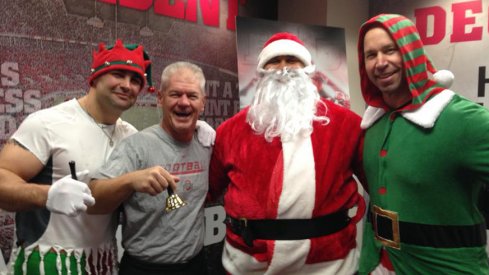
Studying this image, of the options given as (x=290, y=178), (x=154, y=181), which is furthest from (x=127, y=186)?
(x=290, y=178)

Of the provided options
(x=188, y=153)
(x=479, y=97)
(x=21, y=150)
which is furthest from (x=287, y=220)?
(x=479, y=97)

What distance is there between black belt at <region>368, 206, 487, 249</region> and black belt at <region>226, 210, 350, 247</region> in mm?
231

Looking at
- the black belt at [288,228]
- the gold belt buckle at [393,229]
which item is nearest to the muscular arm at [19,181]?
the black belt at [288,228]

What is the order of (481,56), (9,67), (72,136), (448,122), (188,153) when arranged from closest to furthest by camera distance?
(448,122)
(72,136)
(188,153)
(9,67)
(481,56)

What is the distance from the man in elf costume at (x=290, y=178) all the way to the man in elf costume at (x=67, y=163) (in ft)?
1.69

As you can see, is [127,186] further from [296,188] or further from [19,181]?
[296,188]

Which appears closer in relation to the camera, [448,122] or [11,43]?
[448,122]

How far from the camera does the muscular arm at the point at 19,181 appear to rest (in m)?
1.42

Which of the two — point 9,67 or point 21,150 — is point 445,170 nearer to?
point 21,150

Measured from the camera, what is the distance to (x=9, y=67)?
2221 mm

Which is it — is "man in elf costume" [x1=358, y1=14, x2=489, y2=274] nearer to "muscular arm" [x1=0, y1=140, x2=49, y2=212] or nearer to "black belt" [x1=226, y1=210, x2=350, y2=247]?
"black belt" [x1=226, y1=210, x2=350, y2=247]

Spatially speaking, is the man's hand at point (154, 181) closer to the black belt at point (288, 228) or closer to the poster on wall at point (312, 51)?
the black belt at point (288, 228)

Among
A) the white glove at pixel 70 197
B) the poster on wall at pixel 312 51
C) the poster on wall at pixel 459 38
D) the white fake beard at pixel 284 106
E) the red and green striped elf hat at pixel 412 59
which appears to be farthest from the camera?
the poster on wall at pixel 459 38

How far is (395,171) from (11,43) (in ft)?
6.78
